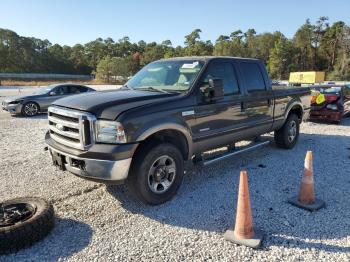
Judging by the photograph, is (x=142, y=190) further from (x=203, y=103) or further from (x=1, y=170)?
(x=1, y=170)

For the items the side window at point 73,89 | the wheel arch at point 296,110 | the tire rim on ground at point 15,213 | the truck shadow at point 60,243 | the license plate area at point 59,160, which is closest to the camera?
the truck shadow at point 60,243

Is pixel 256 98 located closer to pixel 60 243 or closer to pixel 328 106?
pixel 60 243

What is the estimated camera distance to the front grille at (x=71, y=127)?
4023mm

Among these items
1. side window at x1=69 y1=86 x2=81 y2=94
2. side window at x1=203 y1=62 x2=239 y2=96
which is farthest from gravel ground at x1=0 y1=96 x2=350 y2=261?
side window at x1=69 y1=86 x2=81 y2=94

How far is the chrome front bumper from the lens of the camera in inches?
154

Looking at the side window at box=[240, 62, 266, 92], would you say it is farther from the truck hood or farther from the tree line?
the tree line

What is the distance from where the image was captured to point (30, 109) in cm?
1377

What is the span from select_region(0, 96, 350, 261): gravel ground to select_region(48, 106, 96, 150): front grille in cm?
91

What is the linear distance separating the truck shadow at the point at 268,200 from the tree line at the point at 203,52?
6272 cm

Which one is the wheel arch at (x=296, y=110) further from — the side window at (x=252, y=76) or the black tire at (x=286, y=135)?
the side window at (x=252, y=76)

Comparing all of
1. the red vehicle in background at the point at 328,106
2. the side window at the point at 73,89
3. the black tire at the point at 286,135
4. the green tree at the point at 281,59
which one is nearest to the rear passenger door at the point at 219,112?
the black tire at the point at 286,135

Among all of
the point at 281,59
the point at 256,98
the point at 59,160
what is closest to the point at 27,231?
the point at 59,160

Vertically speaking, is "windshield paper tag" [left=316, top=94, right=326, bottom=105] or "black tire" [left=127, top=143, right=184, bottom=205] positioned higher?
"windshield paper tag" [left=316, top=94, right=326, bottom=105]

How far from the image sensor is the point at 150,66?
6.07 meters
